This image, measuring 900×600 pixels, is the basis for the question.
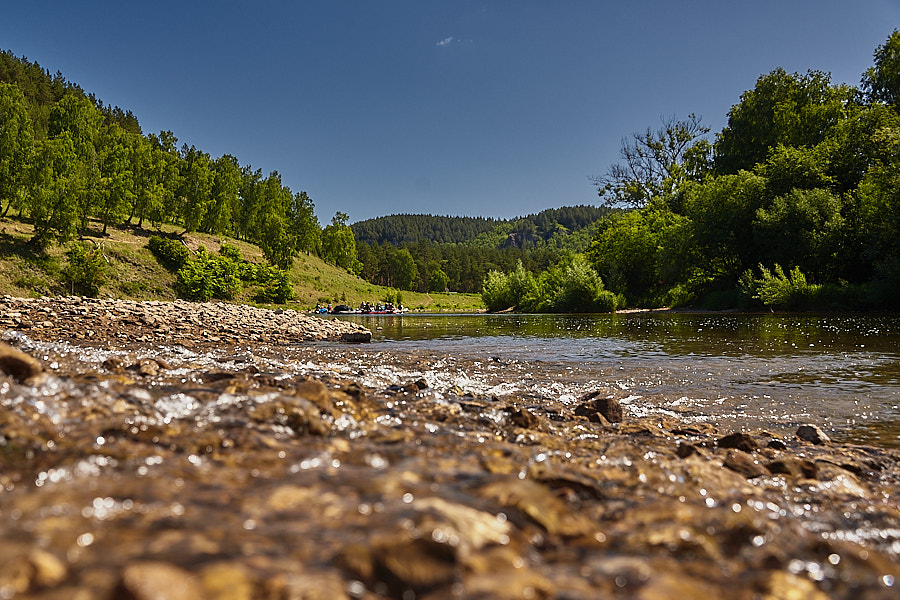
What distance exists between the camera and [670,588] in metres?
1.66

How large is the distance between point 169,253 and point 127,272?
6262mm

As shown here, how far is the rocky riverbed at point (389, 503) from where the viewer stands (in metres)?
1.54

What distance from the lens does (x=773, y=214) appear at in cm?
3538

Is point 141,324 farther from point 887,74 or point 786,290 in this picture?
point 887,74

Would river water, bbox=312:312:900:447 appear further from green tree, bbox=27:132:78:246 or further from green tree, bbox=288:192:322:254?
green tree, bbox=288:192:322:254

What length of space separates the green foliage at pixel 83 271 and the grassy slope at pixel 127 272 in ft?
2.42

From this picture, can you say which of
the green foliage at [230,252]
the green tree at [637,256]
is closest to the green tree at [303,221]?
the green foliage at [230,252]


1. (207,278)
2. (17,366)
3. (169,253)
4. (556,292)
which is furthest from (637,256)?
(169,253)

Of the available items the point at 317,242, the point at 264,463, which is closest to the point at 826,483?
the point at 264,463

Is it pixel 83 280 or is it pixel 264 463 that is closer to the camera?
pixel 264 463

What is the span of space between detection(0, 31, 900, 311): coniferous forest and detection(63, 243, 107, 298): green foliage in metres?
2.96

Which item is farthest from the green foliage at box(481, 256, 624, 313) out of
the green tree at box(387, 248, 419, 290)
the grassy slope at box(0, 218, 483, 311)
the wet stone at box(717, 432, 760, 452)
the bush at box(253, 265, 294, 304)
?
the green tree at box(387, 248, 419, 290)

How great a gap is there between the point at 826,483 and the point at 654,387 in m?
5.38

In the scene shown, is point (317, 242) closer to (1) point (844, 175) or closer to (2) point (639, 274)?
(2) point (639, 274)
